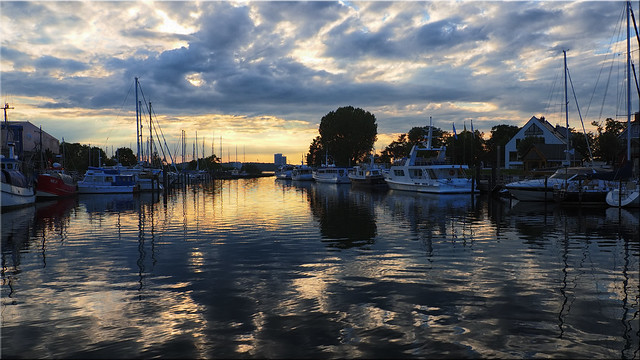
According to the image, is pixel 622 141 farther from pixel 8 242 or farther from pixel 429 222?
pixel 8 242

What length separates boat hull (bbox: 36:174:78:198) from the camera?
41.2 meters

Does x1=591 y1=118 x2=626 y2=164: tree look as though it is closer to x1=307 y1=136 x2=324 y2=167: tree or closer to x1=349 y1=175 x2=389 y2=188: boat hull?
x1=349 y1=175 x2=389 y2=188: boat hull

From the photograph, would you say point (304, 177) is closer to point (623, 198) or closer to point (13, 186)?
point (13, 186)

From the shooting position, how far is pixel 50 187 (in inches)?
1649

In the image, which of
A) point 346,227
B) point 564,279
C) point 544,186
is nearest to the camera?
point 564,279

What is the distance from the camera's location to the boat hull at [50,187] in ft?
135

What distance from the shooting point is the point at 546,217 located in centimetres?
2572

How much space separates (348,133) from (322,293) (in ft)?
318

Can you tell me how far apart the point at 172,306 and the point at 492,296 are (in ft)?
23.9

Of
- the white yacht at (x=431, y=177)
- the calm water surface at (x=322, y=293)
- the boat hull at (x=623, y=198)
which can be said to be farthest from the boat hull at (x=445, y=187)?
the calm water surface at (x=322, y=293)

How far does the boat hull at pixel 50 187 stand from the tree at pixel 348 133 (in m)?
69.4

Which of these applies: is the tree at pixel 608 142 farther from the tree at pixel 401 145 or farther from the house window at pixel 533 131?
the tree at pixel 401 145

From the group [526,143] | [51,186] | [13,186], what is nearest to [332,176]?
[526,143]

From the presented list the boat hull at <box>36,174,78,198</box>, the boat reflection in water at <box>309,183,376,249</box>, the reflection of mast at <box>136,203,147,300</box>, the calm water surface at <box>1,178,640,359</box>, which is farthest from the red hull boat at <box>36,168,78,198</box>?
the boat reflection in water at <box>309,183,376,249</box>
